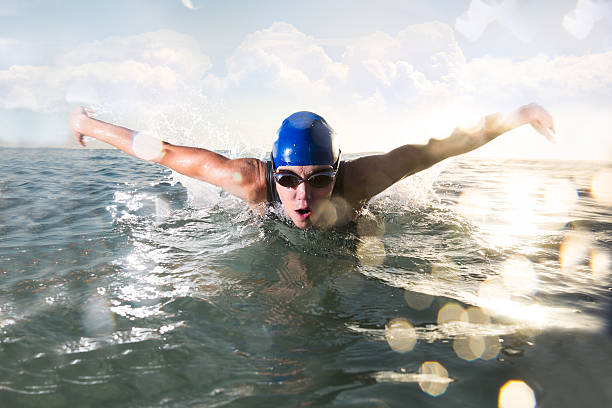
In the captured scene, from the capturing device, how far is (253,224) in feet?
16.5

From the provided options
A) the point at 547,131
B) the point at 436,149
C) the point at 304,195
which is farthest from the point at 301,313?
the point at 547,131

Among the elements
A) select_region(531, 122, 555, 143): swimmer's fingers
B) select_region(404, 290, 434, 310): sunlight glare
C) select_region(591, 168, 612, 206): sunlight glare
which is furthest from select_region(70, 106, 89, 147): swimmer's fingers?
select_region(591, 168, 612, 206): sunlight glare

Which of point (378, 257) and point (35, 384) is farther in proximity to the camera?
point (378, 257)

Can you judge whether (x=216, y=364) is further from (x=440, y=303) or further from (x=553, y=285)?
(x=553, y=285)

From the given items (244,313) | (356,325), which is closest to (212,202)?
(244,313)

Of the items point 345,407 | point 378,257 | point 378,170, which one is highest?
point 378,170

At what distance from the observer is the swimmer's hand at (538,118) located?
3953 mm

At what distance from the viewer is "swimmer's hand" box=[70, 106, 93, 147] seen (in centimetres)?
508

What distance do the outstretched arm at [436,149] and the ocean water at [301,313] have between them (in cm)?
85

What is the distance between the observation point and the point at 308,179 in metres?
3.82

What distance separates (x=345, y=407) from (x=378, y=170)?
2975mm

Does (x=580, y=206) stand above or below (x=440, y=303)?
above

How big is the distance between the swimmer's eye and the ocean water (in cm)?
79

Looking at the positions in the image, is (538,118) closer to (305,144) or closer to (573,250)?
(573,250)
